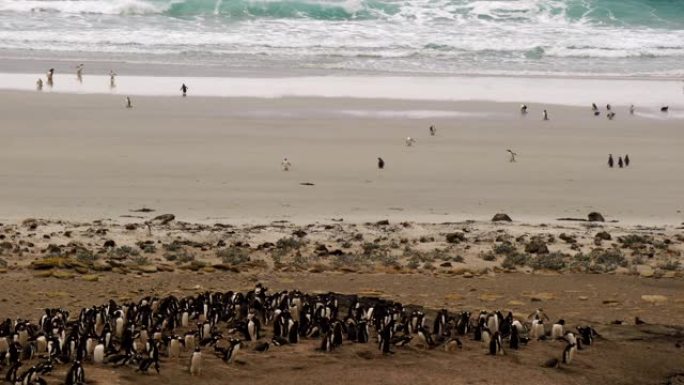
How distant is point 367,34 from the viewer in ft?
190

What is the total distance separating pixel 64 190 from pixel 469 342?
38.0 ft

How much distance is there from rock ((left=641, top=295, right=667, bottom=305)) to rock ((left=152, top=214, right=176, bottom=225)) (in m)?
7.43

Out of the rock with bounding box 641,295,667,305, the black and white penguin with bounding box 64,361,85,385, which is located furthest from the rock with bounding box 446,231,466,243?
the black and white penguin with bounding box 64,361,85,385

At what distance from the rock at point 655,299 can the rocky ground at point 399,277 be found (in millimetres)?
22

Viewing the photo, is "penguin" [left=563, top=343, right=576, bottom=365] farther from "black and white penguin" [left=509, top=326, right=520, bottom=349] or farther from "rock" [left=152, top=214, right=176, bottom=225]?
"rock" [left=152, top=214, right=176, bottom=225]

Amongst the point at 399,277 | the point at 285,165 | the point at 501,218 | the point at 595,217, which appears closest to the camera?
the point at 399,277

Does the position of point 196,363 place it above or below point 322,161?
above

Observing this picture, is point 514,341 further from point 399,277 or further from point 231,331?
point 399,277

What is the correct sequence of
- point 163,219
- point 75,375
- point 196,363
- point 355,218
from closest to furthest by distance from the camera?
point 75,375 < point 196,363 < point 163,219 < point 355,218

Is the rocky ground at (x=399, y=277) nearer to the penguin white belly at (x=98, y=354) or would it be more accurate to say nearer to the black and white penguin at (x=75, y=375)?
the penguin white belly at (x=98, y=354)

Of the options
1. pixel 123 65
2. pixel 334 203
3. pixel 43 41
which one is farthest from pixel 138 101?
pixel 43 41

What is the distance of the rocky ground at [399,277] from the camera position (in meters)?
9.34

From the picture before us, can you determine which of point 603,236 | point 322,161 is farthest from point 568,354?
point 322,161

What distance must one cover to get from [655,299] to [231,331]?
16.9 feet
